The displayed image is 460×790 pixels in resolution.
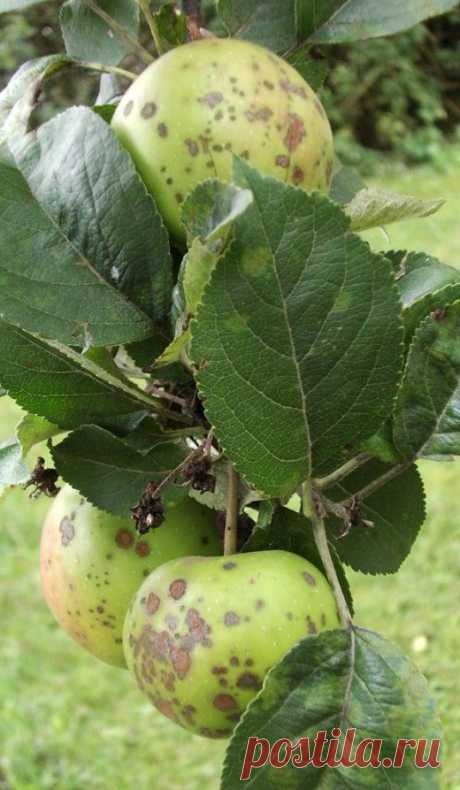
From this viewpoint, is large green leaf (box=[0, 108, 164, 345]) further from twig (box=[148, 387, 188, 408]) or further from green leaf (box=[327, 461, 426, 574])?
green leaf (box=[327, 461, 426, 574])

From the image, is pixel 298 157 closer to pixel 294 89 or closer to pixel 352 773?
pixel 294 89

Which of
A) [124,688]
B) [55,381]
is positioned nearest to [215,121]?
[55,381]

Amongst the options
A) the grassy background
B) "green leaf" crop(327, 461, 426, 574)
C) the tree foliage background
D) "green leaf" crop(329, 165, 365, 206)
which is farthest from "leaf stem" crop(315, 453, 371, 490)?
the tree foliage background

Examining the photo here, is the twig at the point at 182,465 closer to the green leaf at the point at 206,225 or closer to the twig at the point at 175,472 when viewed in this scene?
the twig at the point at 175,472

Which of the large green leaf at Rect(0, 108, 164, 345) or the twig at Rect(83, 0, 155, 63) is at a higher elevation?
the twig at Rect(83, 0, 155, 63)

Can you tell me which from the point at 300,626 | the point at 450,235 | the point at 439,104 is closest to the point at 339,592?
the point at 300,626

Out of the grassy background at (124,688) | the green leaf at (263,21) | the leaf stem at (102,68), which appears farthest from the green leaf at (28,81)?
the grassy background at (124,688)
